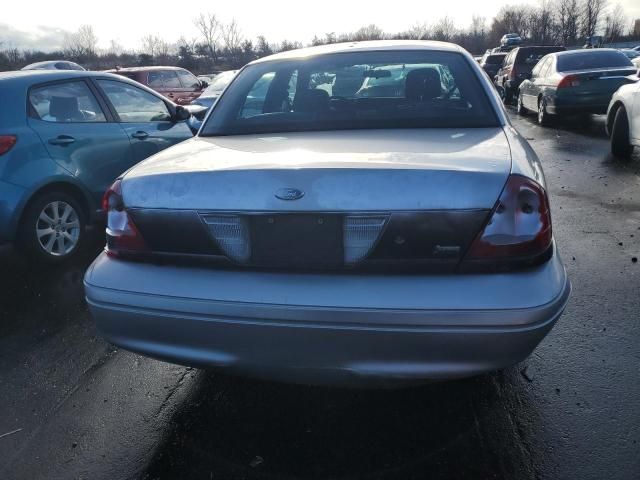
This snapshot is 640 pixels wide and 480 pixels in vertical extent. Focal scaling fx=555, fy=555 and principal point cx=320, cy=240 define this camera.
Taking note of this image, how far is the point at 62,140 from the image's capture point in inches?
184

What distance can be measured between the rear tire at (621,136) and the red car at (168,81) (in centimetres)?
881

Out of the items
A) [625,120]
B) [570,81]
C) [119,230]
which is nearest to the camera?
[119,230]

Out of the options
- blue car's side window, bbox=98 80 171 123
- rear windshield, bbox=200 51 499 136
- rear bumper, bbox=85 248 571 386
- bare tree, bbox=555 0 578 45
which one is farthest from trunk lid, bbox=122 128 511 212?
bare tree, bbox=555 0 578 45

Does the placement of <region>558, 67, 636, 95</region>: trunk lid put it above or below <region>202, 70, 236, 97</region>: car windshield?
below

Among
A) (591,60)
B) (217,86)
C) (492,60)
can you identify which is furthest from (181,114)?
(492,60)

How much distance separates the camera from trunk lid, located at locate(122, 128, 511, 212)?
193cm

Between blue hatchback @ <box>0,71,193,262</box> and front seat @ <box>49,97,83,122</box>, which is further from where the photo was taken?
front seat @ <box>49,97,83,122</box>

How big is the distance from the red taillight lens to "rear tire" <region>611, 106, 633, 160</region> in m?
6.72

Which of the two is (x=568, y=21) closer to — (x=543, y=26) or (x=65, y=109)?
(x=543, y=26)

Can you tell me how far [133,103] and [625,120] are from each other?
21.4ft

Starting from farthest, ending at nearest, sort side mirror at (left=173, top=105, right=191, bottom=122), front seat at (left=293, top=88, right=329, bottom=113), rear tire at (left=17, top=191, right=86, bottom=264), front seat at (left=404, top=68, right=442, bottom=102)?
side mirror at (left=173, top=105, right=191, bottom=122) < rear tire at (left=17, top=191, right=86, bottom=264) < front seat at (left=404, top=68, right=442, bottom=102) < front seat at (left=293, top=88, right=329, bottom=113)

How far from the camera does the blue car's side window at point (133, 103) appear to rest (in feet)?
17.8

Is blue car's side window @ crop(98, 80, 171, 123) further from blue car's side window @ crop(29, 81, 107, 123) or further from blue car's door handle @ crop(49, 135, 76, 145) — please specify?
blue car's door handle @ crop(49, 135, 76, 145)

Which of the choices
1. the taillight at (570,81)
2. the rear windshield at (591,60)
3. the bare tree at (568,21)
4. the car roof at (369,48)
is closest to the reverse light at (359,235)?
the car roof at (369,48)
